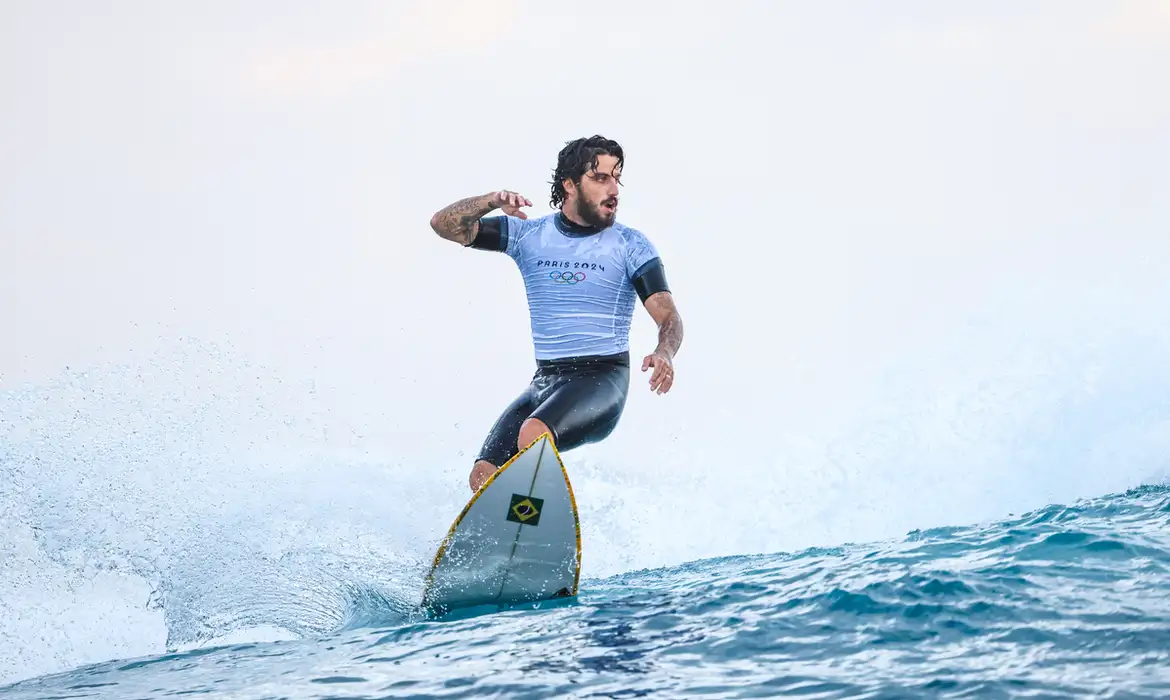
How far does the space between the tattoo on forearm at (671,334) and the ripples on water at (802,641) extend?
4.97 ft

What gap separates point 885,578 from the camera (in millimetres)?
6008

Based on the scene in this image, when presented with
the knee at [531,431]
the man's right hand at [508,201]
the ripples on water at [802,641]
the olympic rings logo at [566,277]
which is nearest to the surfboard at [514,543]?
the knee at [531,431]

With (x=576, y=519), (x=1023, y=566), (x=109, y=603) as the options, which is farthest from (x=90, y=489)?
(x=1023, y=566)

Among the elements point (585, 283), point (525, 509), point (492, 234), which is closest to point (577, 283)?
point (585, 283)

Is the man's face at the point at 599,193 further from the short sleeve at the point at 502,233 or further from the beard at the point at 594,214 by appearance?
the short sleeve at the point at 502,233

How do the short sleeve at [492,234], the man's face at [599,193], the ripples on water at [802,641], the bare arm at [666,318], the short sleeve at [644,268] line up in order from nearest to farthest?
the ripples on water at [802,641] < the bare arm at [666,318] < the short sleeve at [644,268] < the man's face at [599,193] < the short sleeve at [492,234]

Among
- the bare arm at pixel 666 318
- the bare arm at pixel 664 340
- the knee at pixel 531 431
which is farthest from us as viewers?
the bare arm at pixel 666 318

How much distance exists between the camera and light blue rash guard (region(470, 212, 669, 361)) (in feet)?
24.4

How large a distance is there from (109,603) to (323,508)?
2.18 metres

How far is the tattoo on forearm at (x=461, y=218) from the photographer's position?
24.5ft

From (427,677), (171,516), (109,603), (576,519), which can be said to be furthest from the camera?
(171,516)

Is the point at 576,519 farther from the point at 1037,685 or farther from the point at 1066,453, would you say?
the point at 1066,453

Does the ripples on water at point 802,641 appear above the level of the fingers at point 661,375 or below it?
below

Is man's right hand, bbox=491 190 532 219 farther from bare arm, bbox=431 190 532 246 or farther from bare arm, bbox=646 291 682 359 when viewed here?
bare arm, bbox=646 291 682 359
